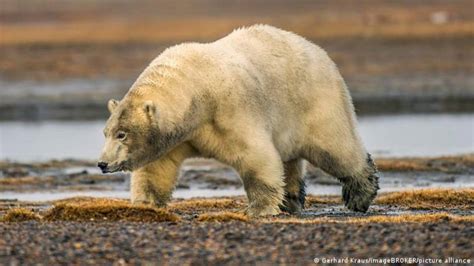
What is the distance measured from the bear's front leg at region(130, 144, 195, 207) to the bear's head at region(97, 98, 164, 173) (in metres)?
0.62

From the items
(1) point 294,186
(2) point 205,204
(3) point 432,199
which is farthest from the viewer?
(2) point 205,204

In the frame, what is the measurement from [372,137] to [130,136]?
14.5 meters

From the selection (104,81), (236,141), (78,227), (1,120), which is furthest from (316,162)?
(104,81)

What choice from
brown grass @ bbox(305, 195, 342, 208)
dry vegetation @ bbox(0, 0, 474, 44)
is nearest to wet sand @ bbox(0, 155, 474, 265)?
brown grass @ bbox(305, 195, 342, 208)

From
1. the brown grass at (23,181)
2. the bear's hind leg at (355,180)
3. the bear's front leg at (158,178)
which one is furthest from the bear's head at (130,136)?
the brown grass at (23,181)

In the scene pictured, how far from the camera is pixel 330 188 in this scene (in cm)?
1919

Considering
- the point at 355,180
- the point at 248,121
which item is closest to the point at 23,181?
the point at 355,180

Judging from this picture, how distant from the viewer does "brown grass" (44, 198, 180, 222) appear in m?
12.4

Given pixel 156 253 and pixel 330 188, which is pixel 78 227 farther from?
pixel 330 188

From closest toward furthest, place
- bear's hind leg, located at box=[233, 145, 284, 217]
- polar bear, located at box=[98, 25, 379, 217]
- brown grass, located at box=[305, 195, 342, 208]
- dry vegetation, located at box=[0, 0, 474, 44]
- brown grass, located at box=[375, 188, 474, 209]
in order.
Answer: polar bear, located at box=[98, 25, 379, 217] → bear's hind leg, located at box=[233, 145, 284, 217] → brown grass, located at box=[375, 188, 474, 209] → brown grass, located at box=[305, 195, 342, 208] → dry vegetation, located at box=[0, 0, 474, 44]

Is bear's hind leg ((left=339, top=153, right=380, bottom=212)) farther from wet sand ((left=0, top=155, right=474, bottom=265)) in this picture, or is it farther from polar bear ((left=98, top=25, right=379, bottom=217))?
wet sand ((left=0, top=155, right=474, bottom=265))

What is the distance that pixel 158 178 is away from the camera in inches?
527

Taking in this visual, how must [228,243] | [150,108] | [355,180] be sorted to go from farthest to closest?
[355,180] < [150,108] < [228,243]

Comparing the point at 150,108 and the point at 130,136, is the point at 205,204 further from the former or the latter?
the point at 150,108
